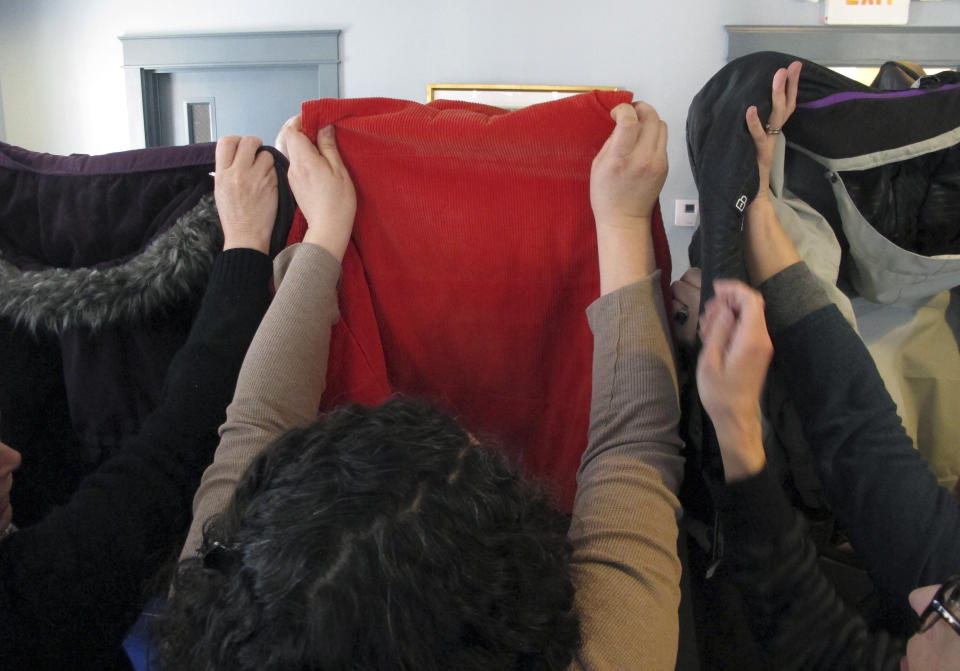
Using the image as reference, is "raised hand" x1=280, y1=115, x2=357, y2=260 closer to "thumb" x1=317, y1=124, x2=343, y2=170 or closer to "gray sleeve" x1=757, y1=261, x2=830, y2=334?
"thumb" x1=317, y1=124, x2=343, y2=170

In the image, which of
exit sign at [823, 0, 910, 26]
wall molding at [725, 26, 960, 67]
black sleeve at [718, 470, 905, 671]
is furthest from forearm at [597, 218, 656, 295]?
exit sign at [823, 0, 910, 26]

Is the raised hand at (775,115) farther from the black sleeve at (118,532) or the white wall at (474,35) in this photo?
the white wall at (474,35)

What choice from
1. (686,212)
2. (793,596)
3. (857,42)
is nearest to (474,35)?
(686,212)

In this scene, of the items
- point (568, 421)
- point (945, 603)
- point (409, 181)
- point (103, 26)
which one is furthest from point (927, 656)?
point (103, 26)

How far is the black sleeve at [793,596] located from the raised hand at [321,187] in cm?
58

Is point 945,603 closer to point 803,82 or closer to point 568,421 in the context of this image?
point 568,421

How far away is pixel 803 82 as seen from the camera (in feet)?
2.31

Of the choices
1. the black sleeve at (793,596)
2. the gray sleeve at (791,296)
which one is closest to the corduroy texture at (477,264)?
the gray sleeve at (791,296)

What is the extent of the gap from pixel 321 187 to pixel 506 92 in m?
1.88

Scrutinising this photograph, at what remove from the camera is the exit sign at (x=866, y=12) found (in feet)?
7.19

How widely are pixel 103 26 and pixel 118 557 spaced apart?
310cm

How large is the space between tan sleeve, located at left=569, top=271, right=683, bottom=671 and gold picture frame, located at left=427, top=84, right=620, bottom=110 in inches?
76.6

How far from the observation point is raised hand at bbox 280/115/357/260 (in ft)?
2.58

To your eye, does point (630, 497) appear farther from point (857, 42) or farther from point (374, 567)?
point (857, 42)
